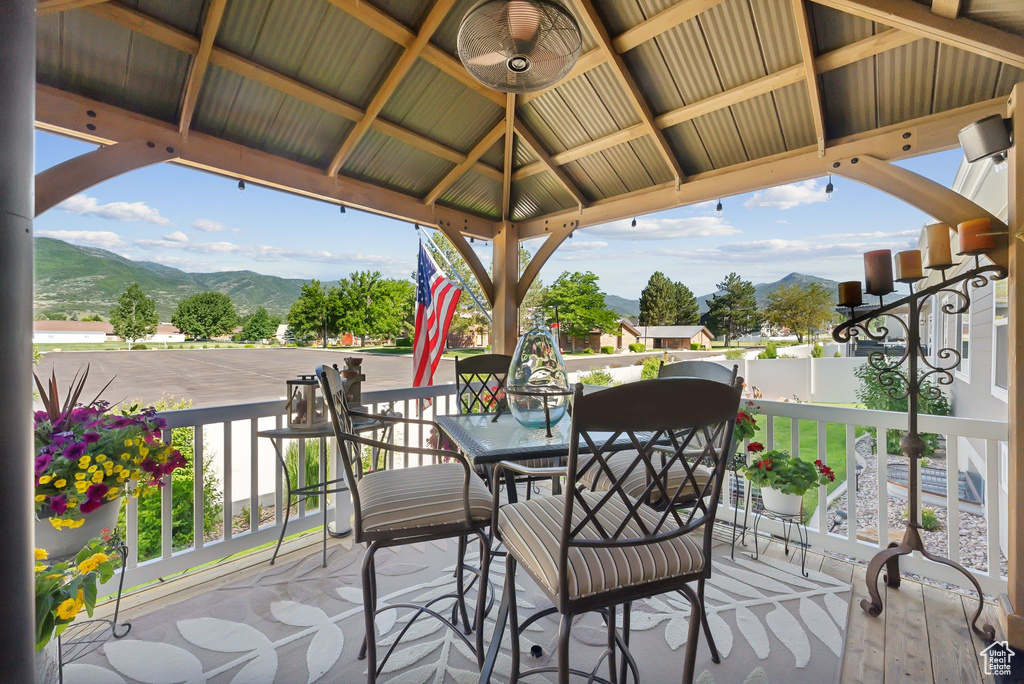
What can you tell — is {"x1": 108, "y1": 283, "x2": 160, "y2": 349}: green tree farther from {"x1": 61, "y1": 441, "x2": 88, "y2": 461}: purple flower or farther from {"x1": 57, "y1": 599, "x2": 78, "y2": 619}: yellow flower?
{"x1": 57, "y1": 599, "x2": 78, "y2": 619}: yellow flower

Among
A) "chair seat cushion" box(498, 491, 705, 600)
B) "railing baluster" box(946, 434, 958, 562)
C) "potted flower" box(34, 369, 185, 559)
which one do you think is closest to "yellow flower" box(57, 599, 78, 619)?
"potted flower" box(34, 369, 185, 559)

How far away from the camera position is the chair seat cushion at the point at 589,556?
109cm

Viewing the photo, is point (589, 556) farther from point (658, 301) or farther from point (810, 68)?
point (658, 301)

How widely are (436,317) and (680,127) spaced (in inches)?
95.3

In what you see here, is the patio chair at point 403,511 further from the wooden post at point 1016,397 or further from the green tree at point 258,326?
the green tree at point 258,326

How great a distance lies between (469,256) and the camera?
450 centimetres

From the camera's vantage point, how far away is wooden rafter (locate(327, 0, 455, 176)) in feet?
8.89

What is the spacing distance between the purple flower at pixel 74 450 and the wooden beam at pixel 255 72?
2123mm

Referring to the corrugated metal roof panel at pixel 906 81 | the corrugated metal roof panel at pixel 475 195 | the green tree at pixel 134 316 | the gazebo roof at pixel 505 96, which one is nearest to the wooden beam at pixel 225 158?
the gazebo roof at pixel 505 96

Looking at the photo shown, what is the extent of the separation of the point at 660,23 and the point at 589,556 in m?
3.00

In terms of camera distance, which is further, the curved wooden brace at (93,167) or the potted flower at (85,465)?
the curved wooden brace at (93,167)

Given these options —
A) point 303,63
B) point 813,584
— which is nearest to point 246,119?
point 303,63

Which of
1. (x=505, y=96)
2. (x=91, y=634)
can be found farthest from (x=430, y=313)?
(x=91, y=634)

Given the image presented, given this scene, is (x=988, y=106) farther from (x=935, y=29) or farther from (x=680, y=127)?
(x=680, y=127)
